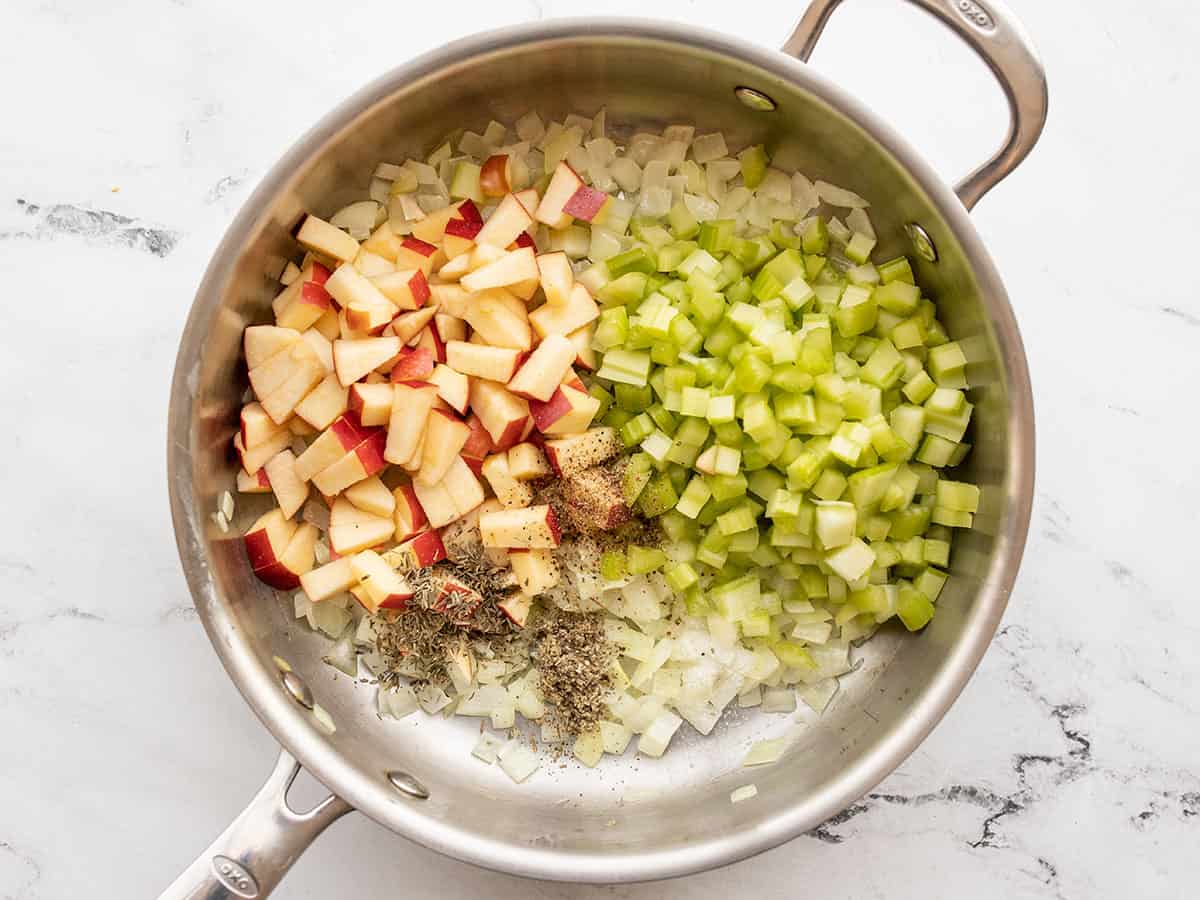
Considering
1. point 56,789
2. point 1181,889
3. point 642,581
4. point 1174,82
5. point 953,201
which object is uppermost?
point 1174,82

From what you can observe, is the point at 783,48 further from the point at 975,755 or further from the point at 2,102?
the point at 2,102

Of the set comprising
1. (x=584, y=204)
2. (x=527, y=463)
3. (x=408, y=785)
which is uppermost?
(x=584, y=204)

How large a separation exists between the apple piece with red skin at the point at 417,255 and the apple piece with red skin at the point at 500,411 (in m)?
0.21

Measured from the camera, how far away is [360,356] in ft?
4.96

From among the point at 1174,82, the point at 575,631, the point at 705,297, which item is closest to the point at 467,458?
the point at 575,631

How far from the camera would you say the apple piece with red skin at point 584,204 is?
157cm

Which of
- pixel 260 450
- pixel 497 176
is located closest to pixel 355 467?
pixel 260 450

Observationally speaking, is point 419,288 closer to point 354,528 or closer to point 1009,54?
point 354,528

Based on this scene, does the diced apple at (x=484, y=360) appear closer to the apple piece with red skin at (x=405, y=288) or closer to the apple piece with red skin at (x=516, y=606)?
the apple piece with red skin at (x=405, y=288)

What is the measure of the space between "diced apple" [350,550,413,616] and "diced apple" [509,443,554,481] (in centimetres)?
25

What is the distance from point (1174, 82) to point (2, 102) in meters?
2.03

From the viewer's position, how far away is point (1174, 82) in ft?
5.44

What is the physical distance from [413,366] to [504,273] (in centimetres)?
21

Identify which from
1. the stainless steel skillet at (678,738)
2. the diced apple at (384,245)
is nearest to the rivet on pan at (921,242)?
the stainless steel skillet at (678,738)
